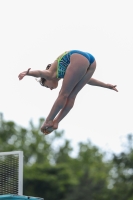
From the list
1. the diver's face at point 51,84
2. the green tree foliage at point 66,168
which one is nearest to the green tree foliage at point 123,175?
the green tree foliage at point 66,168

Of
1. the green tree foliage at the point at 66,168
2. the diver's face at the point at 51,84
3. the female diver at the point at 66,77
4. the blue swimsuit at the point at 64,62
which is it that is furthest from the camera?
the green tree foliage at the point at 66,168

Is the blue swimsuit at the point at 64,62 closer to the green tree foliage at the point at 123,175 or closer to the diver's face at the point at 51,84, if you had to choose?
the diver's face at the point at 51,84

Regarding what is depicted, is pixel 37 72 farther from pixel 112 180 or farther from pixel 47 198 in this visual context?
pixel 112 180

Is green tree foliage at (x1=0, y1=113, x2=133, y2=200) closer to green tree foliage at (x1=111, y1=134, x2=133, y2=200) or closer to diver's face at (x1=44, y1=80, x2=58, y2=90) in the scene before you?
green tree foliage at (x1=111, y1=134, x2=133, y2=200)

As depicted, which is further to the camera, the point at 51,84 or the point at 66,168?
the point at 66,168

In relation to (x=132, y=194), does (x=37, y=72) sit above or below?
above

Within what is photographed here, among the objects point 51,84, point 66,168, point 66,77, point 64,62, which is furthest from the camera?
point 66,168

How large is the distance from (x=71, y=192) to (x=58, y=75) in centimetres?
4209

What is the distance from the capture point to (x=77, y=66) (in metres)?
10.0

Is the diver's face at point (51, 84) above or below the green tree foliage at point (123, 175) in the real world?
above

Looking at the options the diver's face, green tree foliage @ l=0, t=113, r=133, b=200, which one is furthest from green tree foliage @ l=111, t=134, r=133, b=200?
the diver's face

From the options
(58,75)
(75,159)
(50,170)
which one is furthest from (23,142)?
(58,75)

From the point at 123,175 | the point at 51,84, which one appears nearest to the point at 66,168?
the point at 123,175

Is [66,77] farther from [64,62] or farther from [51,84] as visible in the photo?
[51,84]
